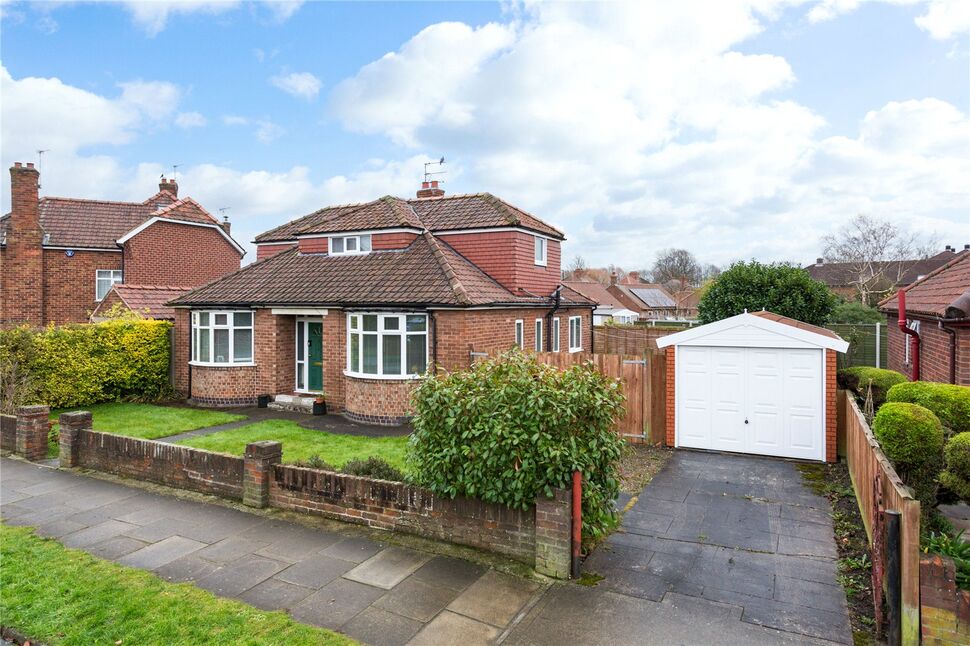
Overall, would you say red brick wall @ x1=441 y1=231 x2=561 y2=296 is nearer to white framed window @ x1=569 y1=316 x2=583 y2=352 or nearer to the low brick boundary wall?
white framed window @ x1=569 y1=316 x2=583 y2=352

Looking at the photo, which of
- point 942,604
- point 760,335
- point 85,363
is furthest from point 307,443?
point 942,604

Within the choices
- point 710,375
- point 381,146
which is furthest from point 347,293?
point 710,375

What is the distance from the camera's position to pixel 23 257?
23156mm

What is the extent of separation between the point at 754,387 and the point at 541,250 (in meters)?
9.39

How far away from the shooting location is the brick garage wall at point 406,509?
20.1ft

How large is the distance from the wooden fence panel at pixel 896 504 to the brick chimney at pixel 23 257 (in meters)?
27.7

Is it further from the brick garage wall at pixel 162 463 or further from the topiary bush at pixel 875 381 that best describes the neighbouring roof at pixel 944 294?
the brick garage wall at pixel 162 463

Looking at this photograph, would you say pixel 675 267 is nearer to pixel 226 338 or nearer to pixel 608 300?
pixel 608 300

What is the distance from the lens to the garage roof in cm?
1025

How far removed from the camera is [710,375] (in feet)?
36.2

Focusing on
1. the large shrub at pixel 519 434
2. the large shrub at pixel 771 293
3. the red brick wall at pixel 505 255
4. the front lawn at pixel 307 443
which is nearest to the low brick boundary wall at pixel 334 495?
the large shrub at pixel 519 434

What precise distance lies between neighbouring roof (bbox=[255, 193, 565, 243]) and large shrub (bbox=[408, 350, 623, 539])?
11.0m

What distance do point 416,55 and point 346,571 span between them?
10.3 meters

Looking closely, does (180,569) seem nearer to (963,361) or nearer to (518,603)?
(518,603)
